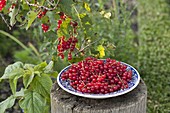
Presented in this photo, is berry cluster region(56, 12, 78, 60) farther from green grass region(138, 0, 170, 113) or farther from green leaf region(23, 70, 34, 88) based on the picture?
green grass region(138, 0, 170, 113)

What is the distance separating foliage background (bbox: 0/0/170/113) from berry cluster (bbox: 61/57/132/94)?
466 millimetres

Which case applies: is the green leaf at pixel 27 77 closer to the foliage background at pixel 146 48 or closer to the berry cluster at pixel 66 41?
the berry cluster at pixel 66 41

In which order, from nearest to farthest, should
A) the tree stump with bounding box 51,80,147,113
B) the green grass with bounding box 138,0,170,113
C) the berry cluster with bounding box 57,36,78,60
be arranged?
the tree stump with bounding box 51,80,147,113, the berry cluster with bounding box 57,36,78,60, the green grass with bounding box 138,0,170,113

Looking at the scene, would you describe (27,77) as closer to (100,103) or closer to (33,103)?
(33,103)

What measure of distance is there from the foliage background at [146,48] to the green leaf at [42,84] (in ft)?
1.74

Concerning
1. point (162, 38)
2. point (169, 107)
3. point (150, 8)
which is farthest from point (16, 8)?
point (150, 8)

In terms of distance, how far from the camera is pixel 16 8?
2195 mm

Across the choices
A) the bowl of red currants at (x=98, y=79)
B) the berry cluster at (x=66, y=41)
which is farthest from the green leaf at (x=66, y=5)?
the bowl of red currants at (x=98, y=79)

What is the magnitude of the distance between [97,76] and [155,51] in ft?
5.76

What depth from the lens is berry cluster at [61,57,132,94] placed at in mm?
1949

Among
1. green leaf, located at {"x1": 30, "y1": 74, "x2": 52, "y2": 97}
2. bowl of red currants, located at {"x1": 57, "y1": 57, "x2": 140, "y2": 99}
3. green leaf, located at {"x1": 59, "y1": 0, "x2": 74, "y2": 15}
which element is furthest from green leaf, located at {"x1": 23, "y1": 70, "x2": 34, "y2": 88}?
green leaf, located at {"x1": 59, "y1": 0, "x2": 74, "y2": 15}

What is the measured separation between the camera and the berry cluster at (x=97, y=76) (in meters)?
1.95

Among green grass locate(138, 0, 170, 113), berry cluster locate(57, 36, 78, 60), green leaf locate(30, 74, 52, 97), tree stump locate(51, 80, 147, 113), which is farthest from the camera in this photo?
green grass locate(138, 0, 170, 113)

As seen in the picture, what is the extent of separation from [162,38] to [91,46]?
1.76 m
